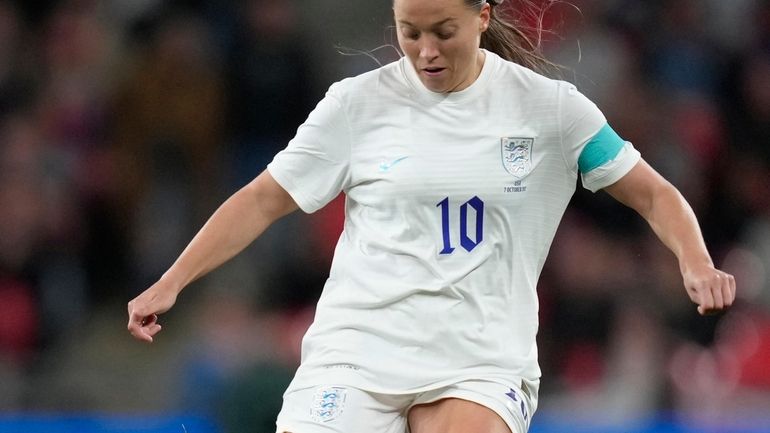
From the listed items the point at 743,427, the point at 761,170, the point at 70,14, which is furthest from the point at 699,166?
the point at 70,14

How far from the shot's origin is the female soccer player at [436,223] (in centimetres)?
312

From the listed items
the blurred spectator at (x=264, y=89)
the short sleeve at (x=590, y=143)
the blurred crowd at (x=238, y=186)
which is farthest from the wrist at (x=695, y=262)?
the blurred spectator at (x=264, y=89)

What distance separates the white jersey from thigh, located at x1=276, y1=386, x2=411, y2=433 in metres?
0.04

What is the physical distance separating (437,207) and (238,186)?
171 inches

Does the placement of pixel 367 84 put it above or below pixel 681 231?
above

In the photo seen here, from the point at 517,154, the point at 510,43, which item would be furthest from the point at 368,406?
the point at 510,43

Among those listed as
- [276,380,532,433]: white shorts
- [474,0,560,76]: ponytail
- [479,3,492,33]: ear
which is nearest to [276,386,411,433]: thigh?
[276,380,532,433]: white shorts

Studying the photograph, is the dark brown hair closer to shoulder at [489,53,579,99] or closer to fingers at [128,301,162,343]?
shoulder at [489,53,579,99]

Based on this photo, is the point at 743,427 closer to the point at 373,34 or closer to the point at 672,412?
the point at 672,412

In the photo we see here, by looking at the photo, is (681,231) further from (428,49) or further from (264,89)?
(264,89)

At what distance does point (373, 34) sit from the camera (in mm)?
7844

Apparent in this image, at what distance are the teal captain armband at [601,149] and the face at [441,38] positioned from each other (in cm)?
34

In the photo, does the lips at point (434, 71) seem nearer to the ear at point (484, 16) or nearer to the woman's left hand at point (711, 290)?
the ear at point (484, 16)

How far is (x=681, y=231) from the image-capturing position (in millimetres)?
3189
